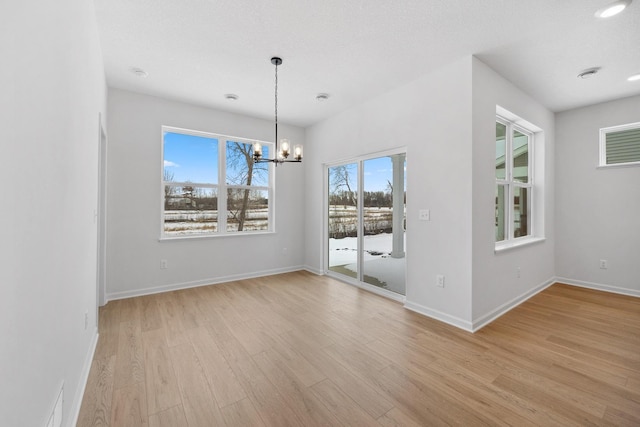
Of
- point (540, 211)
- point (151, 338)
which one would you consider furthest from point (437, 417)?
point (540, 211)

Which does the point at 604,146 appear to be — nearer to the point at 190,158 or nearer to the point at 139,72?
the point at 190,158

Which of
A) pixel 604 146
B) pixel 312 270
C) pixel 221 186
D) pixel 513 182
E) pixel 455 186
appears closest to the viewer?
pixel 455 186

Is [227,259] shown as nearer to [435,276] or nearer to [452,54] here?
[435,276]

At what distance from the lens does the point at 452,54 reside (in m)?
2.87

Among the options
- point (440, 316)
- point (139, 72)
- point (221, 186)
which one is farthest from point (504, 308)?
point (139, 72)

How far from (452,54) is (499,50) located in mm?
447

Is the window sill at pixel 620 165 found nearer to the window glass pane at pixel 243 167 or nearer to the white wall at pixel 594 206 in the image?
the white wall at pixel 594 206

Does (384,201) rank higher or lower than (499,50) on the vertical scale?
lower

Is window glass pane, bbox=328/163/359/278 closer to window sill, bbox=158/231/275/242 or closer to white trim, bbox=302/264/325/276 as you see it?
white trim, bbox=302/264/325/276

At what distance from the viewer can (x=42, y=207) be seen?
1203 millimetres

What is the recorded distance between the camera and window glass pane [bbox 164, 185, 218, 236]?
4.27 m

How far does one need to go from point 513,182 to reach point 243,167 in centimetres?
429

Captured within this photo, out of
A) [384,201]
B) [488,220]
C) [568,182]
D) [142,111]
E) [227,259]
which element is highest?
[142,111]

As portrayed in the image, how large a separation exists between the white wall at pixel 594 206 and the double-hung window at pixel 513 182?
688mm
